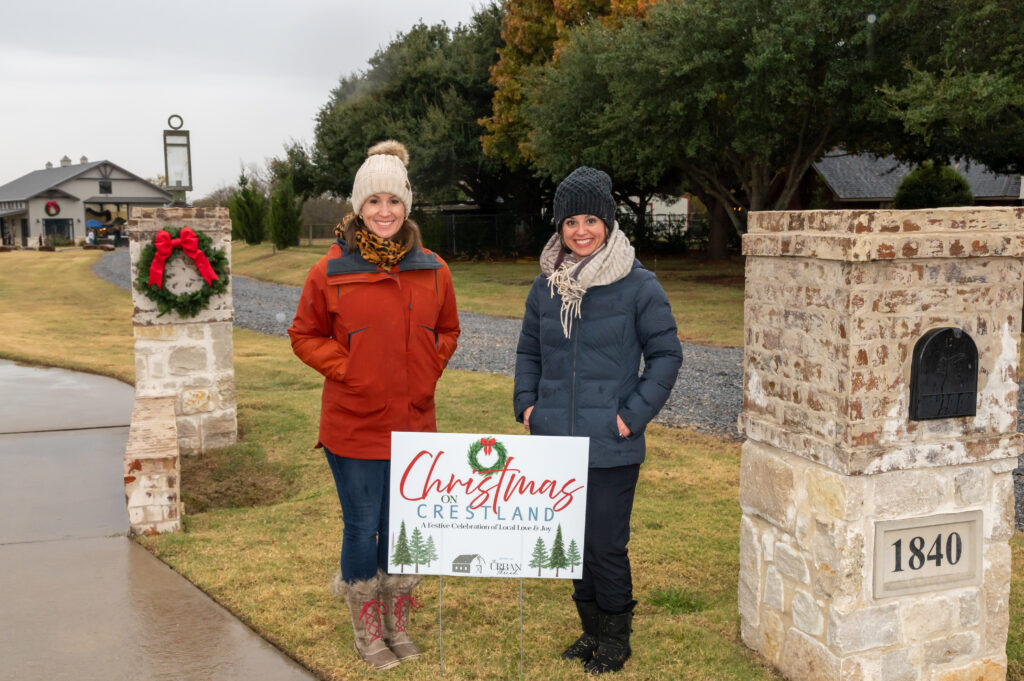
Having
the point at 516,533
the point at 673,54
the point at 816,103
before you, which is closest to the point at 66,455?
the point at 516,533

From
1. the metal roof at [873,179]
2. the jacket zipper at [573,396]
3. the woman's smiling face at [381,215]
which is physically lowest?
the jacket zipper at [573,396]

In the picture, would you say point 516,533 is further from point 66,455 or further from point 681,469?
point 66,455

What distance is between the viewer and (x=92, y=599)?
13.8 feet

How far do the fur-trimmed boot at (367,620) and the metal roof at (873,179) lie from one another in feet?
93.6

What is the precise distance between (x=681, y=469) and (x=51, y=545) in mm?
4070

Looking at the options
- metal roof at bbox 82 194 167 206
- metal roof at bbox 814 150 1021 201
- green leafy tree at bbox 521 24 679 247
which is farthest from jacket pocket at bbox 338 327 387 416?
metal roof at bbox 82 194 167 206

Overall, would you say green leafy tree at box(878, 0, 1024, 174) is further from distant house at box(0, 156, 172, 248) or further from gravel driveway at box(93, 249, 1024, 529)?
distant house at box(0, 156, 172, 248)

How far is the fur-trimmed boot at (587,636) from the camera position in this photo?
144 inches

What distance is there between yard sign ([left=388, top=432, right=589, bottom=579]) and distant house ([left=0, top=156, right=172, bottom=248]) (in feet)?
186

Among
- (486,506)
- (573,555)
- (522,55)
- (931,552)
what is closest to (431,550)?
(486,506)

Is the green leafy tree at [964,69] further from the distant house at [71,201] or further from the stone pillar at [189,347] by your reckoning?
the distant house at [71,201]

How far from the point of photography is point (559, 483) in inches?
134

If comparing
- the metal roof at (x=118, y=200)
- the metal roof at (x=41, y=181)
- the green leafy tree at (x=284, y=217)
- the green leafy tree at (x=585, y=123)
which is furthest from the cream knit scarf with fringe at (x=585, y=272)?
the metal roof at (x=118, y=200)

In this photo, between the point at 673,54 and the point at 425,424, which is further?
the point at 673,54
